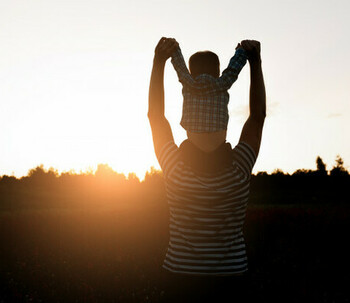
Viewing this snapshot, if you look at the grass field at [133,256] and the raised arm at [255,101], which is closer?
the raised arm at [255,101]

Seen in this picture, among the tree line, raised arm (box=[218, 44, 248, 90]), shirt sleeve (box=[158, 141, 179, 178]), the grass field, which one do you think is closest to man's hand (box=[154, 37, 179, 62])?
raised arm (box=[218, 44, 248, 90])

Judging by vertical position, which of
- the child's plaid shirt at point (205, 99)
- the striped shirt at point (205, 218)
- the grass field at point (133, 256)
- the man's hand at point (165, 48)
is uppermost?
the man's hand at point (165, 48)

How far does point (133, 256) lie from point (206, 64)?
392 inches

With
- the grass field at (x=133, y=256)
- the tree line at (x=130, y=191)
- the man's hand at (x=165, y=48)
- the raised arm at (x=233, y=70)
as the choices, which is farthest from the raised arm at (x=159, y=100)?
the tree line at (x=130, y=191)

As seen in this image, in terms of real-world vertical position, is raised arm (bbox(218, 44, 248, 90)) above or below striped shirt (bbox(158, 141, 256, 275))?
above

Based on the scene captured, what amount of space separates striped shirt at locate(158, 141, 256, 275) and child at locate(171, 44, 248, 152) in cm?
13

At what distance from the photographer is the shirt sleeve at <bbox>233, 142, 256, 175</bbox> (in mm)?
1532

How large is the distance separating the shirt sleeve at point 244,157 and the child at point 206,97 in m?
0.11

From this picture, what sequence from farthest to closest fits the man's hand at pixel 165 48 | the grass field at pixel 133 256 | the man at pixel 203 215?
1. the grass field at pixel 133 256
2. the man's hand at pixel 165 48
3. the man at pixel 203 215

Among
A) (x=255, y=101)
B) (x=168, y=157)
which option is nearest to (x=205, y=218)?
(x=168, y=157)

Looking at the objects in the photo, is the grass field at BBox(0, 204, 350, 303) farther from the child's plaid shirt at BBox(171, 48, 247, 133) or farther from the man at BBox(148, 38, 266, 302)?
the child's plaid shirt at BBox(171, 48, 247, 133)

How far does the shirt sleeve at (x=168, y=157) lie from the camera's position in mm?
1503

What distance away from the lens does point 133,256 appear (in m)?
10.7

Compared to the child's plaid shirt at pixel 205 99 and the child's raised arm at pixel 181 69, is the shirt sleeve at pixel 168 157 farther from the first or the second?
the child's raised arm at pixel 181 69
